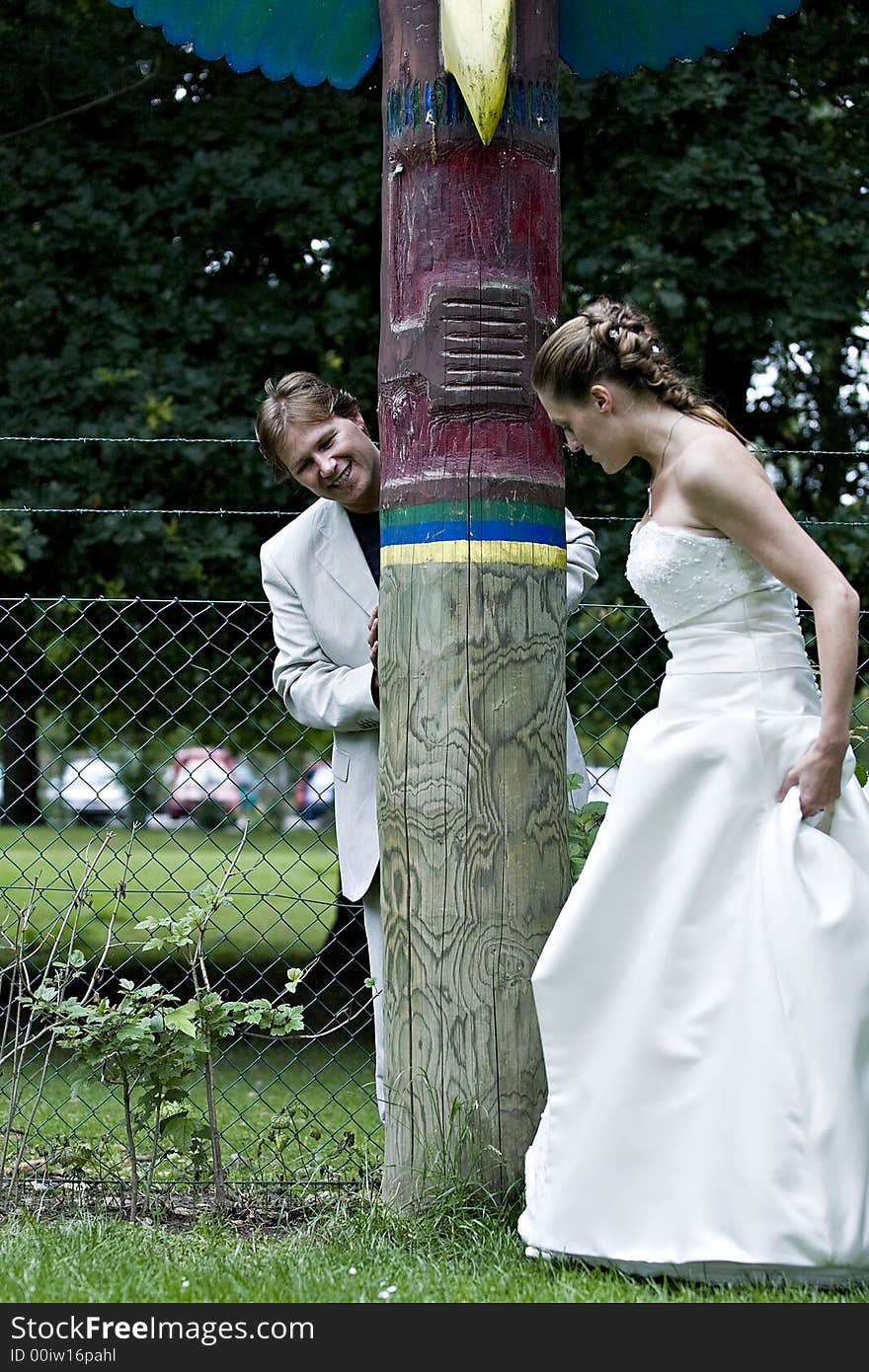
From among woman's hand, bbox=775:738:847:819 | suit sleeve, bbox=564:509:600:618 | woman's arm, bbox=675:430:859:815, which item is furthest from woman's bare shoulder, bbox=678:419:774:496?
suit sleeve, bbox=564:509:600:618

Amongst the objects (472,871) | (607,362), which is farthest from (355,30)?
(472,871)

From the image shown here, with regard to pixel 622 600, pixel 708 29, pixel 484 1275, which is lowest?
pixel 484 1275

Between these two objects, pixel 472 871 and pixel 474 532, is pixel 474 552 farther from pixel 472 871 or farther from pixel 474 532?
pixel 472 871

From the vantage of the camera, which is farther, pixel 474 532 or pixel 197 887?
pixel 197 887

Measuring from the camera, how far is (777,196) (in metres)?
7.69

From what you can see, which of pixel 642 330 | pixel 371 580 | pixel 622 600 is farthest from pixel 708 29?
pixel 622 600

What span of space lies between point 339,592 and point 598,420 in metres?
1.04

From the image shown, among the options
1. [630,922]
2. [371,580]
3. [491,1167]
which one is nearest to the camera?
[630,922]

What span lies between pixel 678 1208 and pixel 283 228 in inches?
236

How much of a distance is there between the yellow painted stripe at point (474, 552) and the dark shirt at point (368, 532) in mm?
612

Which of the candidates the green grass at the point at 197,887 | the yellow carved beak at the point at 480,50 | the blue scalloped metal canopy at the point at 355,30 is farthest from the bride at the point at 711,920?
the green grass at the point at 197,887

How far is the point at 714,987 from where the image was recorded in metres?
2.85

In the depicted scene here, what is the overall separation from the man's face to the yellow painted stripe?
0.49 meters

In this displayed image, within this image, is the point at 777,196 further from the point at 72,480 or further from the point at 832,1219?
the point at 832,1219
